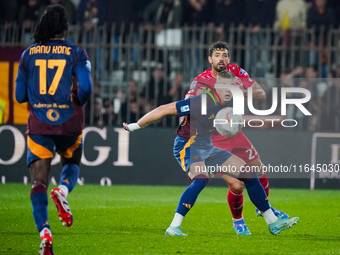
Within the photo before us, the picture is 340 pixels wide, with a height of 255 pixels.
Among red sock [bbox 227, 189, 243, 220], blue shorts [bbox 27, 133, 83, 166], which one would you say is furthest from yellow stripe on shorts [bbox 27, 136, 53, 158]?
red sock [bbox 227, 189, 243, 220]

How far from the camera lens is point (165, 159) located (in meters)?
12.9

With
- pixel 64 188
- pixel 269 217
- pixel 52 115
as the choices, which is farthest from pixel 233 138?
pixel 52 115

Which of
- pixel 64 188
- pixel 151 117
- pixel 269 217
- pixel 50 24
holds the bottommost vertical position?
pixel 269 217

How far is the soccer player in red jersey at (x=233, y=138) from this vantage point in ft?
24.2

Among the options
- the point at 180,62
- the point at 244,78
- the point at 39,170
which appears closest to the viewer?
the point at 39,170

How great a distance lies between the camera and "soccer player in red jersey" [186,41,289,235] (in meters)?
7.39

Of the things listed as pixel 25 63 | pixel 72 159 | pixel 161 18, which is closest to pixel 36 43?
pixel 25 63

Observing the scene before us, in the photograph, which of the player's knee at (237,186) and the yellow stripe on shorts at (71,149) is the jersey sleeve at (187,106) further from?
the yellow stripe on shorts at (71,149)

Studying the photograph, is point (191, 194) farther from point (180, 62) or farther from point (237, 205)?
point (180, 62)

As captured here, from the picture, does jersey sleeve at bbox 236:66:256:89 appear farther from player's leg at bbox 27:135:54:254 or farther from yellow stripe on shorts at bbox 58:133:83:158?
player's leg at bbox 27:135:54:254

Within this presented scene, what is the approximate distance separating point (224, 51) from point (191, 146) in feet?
3.90

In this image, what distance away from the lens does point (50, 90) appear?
19.9ft

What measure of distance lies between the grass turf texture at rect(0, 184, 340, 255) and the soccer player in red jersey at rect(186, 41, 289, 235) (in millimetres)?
259

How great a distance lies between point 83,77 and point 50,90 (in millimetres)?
311
